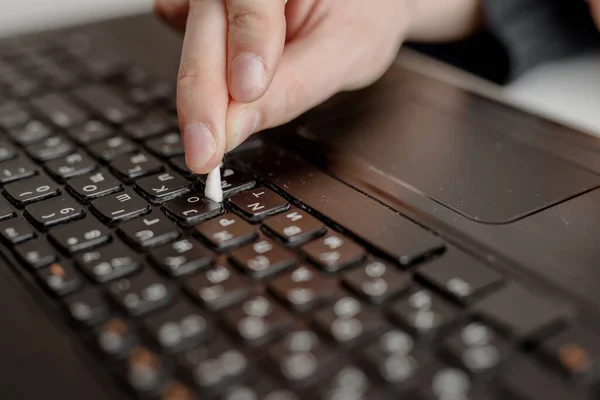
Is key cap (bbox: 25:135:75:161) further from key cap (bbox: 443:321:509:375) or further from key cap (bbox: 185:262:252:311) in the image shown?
key cap (bbox: 443:321:509:375)

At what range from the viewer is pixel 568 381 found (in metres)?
0.28

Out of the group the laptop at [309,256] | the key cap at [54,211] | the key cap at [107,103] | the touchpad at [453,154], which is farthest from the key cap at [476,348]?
the key cap at [107,103]

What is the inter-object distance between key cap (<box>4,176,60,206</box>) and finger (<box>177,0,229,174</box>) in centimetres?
8

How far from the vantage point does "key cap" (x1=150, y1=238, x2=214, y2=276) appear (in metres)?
0.34

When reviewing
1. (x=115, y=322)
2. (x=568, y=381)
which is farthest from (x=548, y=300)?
(x=115, y=322)

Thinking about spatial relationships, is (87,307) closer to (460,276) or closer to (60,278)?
(60,278)

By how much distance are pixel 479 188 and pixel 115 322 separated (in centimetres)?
22

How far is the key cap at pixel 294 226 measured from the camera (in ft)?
1.19

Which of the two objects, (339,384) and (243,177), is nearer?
(339,384)

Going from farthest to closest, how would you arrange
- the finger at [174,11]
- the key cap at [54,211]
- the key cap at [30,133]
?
1. the finger at [174,11]
2. the key cap at [30,133]
3. the key cap at [54,211]

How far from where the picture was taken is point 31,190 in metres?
0.42

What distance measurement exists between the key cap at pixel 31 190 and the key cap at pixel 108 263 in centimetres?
8

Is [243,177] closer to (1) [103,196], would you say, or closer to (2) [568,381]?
→ (1) [103,196]

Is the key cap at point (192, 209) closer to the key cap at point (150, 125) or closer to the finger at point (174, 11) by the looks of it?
the key cap at point (150, 125)
